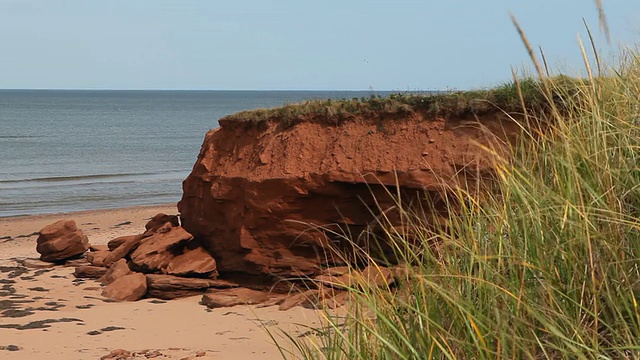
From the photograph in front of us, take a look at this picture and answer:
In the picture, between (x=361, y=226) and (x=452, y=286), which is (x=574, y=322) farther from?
(x=361, y=226)

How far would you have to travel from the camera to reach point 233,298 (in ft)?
36.2

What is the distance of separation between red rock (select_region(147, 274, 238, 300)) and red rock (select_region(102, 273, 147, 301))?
15 cm

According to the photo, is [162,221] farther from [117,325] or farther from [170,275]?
[117,325]

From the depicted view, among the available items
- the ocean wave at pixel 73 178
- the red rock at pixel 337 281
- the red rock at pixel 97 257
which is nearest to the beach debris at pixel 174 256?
the red rock at pixel 97 257

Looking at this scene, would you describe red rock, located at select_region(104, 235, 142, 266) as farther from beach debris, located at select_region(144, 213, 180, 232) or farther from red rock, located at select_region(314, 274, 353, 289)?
red rock, located at select_region(314, 274, 353, 289)

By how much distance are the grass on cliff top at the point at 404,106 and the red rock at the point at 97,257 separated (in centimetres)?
351

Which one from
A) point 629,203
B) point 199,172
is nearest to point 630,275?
point 629,203

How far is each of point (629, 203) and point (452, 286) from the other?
0.86m

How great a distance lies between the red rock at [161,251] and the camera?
40.9 ft

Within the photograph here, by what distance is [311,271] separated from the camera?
11.2 meters

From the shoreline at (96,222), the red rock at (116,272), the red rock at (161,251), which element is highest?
the red rock at (161,251)

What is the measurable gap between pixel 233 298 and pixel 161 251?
2.07m

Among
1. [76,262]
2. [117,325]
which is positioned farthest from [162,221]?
[117,325]

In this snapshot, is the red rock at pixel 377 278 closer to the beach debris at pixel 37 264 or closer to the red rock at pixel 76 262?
the red rock at pixel 76 262
